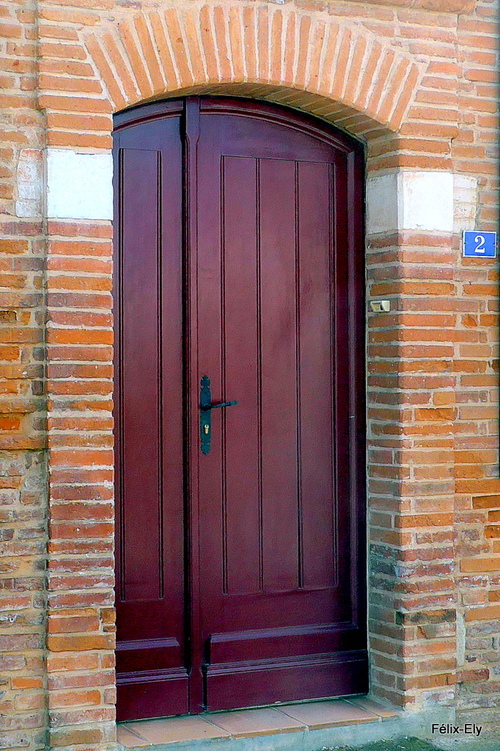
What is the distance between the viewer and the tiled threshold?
180 inches

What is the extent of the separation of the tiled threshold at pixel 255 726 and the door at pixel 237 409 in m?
0.09

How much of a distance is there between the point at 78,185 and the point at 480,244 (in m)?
2.07

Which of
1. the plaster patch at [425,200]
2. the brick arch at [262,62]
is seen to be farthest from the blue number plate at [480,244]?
the brick arch at [262,62]

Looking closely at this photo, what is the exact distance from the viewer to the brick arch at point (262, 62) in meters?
4.49

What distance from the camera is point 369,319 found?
17.2ft

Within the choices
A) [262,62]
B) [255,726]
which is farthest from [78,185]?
[255,726]

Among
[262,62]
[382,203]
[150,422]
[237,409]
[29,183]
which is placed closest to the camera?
[29,183]

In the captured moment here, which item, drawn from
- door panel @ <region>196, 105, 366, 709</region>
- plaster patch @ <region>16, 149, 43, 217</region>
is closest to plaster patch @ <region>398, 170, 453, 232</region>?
door panel @ <region>196, 105, 366, 709</region>

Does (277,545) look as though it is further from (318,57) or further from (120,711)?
(318,57)

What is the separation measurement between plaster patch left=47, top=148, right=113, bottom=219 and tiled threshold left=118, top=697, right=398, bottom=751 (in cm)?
232

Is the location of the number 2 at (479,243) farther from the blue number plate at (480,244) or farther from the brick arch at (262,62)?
the brick arch at (262,62)

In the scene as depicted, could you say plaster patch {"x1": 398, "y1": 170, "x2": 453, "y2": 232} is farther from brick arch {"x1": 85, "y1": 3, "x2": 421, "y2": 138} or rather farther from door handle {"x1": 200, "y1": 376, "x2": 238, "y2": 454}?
door handle {"x1": 200, "y1": 376, "x2": 238, "y2": 454}

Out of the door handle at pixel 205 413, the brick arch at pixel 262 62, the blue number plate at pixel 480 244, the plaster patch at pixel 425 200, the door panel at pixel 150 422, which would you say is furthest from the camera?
the blue number plate at pixel 480 244

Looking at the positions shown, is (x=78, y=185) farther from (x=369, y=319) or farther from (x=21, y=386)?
(x=369, y=319)
